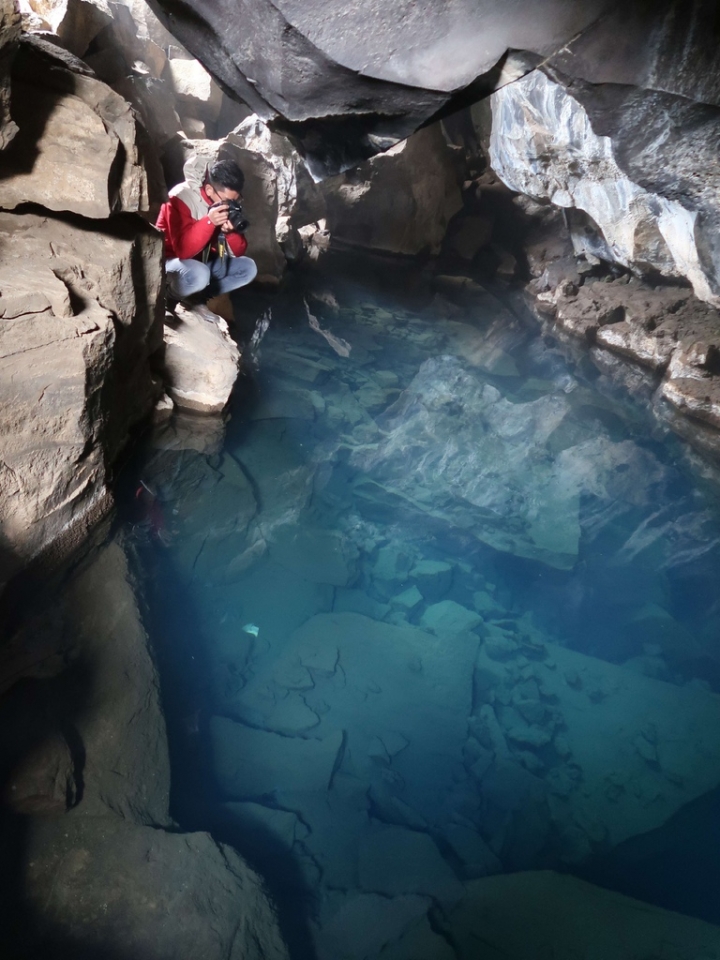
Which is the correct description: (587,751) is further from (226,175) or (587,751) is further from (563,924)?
(226,175)

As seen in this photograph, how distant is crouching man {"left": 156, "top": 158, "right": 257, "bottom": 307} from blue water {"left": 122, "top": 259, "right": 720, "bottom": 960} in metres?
0.90

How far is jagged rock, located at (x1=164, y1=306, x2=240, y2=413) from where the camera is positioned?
4043 millimetres

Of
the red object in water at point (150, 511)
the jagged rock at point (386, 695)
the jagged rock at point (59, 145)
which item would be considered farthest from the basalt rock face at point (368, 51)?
the jagged rock at point (386, 695)

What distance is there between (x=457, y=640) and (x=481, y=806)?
832mm

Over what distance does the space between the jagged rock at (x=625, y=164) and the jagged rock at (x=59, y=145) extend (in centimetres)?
250

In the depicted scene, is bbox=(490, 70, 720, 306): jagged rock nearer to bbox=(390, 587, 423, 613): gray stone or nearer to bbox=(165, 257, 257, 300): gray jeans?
bbox=(390, 587, 423, 613): gray stone

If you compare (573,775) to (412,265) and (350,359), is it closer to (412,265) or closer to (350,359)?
(350,359)

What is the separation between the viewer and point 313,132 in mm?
3344

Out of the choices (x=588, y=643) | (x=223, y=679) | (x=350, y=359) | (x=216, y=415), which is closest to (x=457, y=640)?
(x=588, y=643)

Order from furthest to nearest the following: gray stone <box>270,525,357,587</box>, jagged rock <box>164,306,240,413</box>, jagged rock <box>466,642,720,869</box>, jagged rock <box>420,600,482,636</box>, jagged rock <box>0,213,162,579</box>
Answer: jagged rock <box>164,306,240,413</box> → gray stone <box>270,525,357,587</box> → jagged rock <box>420,600,482,636</box> → jagged rock <box>0,213,162,579</box> → jagged rock <box>466,642,720,869</box>

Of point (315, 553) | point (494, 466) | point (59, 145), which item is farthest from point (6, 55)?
point (494, 466)

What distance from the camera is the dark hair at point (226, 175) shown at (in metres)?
4.29

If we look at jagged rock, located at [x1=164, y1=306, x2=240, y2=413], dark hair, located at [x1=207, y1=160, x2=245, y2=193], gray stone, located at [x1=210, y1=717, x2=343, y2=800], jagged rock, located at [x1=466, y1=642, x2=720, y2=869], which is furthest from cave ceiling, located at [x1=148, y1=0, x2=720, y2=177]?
gray stone, located at [x1=210, y1=717, x2=343, y2=800]

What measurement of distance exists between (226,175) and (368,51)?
6.11ft
